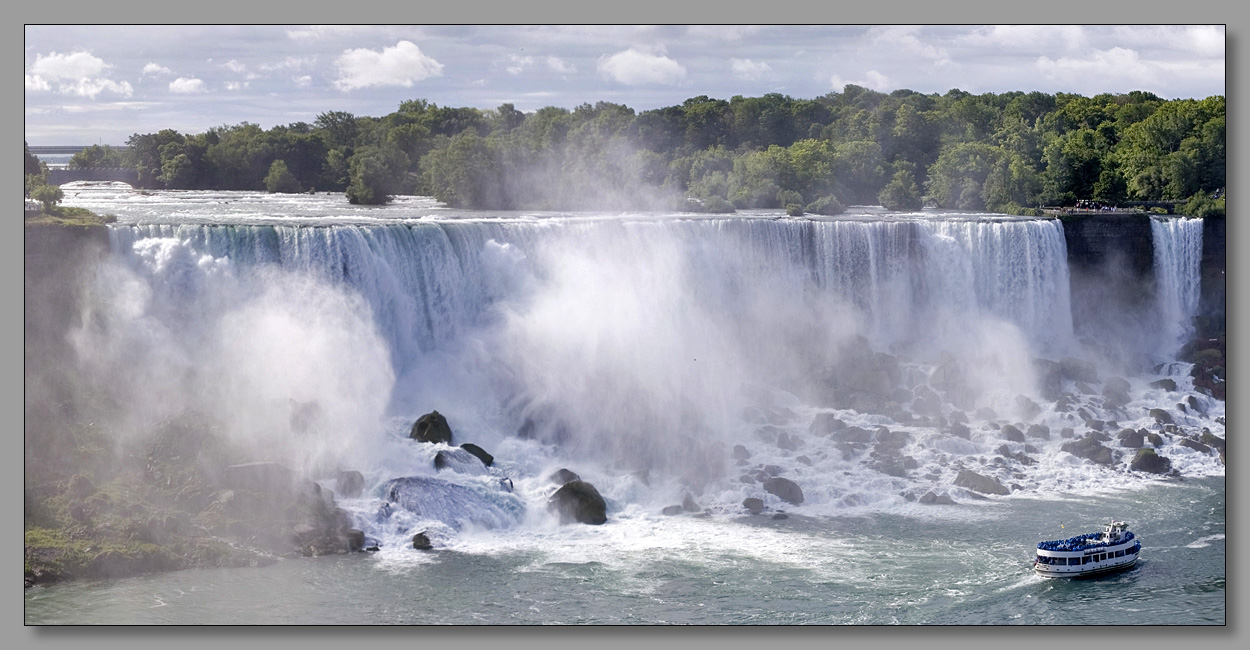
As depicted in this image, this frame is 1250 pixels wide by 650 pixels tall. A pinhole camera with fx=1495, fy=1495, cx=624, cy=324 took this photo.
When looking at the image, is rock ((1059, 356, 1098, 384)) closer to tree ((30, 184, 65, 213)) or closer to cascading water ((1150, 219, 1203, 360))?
cascading water ((1150, 219, 1203, 360))

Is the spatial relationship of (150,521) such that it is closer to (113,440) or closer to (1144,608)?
(113,440)

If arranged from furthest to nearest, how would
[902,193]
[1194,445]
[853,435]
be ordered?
[902,193]
[1194,445]
[853,435]

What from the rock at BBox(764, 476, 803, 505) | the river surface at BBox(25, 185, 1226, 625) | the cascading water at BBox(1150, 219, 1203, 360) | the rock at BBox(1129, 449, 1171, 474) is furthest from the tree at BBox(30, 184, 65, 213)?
the cascading water at BBox(1150, 219, 1203, 360)

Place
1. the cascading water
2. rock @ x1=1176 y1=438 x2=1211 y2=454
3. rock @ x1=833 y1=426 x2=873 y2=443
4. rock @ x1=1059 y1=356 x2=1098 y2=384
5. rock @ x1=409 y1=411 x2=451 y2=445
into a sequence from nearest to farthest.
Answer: rock @ x1=409 y1=411 x2=451 y2=445
rock @ x1=833 y1=426 x2=873 y2=443
rock @ x1=1176 y1=438 x2=1211 y2=454
rock @ x1=1059 y1=356 x2=1098 y2=384
the cascading water

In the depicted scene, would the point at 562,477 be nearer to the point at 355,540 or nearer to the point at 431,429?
the point at 431,429

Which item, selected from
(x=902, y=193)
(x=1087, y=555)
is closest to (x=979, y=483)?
(x=1087, y=555)

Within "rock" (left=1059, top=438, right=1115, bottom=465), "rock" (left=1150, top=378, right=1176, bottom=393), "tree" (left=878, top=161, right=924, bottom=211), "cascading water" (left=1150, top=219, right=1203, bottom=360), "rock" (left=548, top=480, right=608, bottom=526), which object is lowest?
"rock" (left=548, top=480, right=608, bottom=526)

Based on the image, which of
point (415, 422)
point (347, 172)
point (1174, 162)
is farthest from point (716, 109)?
point (415, 422)
